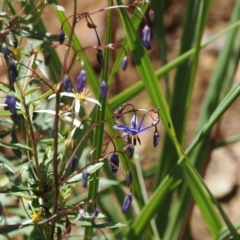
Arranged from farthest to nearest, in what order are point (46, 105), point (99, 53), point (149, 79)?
point (46, 105), point (149, 79), point (99, 53)

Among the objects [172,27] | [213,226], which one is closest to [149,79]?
[213,226]

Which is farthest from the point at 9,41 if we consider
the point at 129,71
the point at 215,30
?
the point at 215,30

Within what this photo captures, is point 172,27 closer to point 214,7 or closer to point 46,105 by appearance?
point 214,7

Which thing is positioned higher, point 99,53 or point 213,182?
point 99,53

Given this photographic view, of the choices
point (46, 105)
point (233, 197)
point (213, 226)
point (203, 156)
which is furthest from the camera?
point (233, 197)

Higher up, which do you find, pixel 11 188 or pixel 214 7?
pixel 214 7

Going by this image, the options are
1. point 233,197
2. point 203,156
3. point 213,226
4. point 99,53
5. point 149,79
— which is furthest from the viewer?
point 233,197

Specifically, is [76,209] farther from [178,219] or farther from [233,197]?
[233,197]

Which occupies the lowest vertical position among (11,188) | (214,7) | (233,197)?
(233,197)

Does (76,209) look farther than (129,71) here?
No
